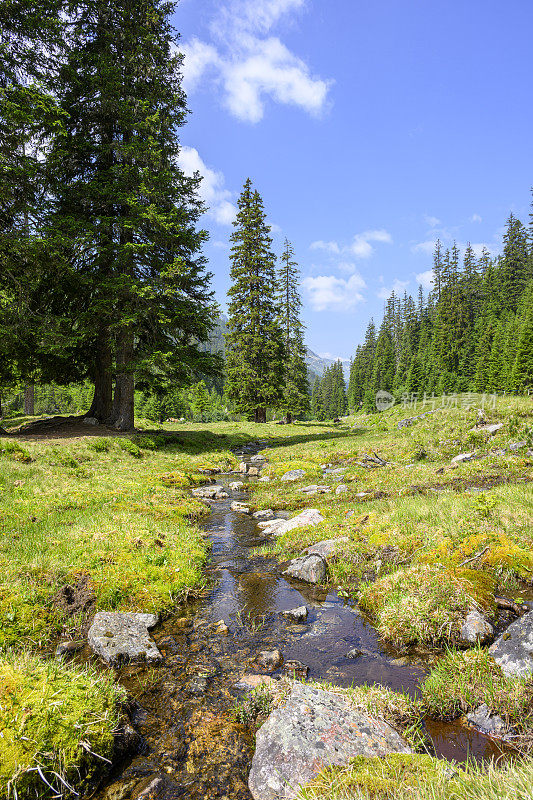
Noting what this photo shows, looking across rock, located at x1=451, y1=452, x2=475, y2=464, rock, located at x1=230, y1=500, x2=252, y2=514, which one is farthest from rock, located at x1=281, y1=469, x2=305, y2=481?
rock, located at x1=451, y1=452, x2=475, y2=464

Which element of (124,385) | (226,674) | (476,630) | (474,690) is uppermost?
(124,385)

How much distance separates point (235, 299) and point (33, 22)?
22.1 metres

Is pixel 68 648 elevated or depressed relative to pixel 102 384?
depressed

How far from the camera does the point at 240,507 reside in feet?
38.5

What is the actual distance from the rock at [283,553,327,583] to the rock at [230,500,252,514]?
435 cm

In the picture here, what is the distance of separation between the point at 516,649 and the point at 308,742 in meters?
2.46

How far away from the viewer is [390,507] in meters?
8.96

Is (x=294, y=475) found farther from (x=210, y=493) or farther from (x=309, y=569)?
(x=309, y=569)

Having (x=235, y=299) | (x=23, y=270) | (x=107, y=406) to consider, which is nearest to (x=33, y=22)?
(x=23, y=270)

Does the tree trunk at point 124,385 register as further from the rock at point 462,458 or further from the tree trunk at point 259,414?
the tree trunk at point 259,414

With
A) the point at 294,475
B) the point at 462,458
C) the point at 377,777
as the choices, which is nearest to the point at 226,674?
the point at 377,777

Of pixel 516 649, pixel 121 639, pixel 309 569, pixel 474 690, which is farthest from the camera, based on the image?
pixel 309 569

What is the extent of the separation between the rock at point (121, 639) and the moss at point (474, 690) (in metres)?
3.22

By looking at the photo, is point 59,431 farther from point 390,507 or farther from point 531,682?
point 531,682
